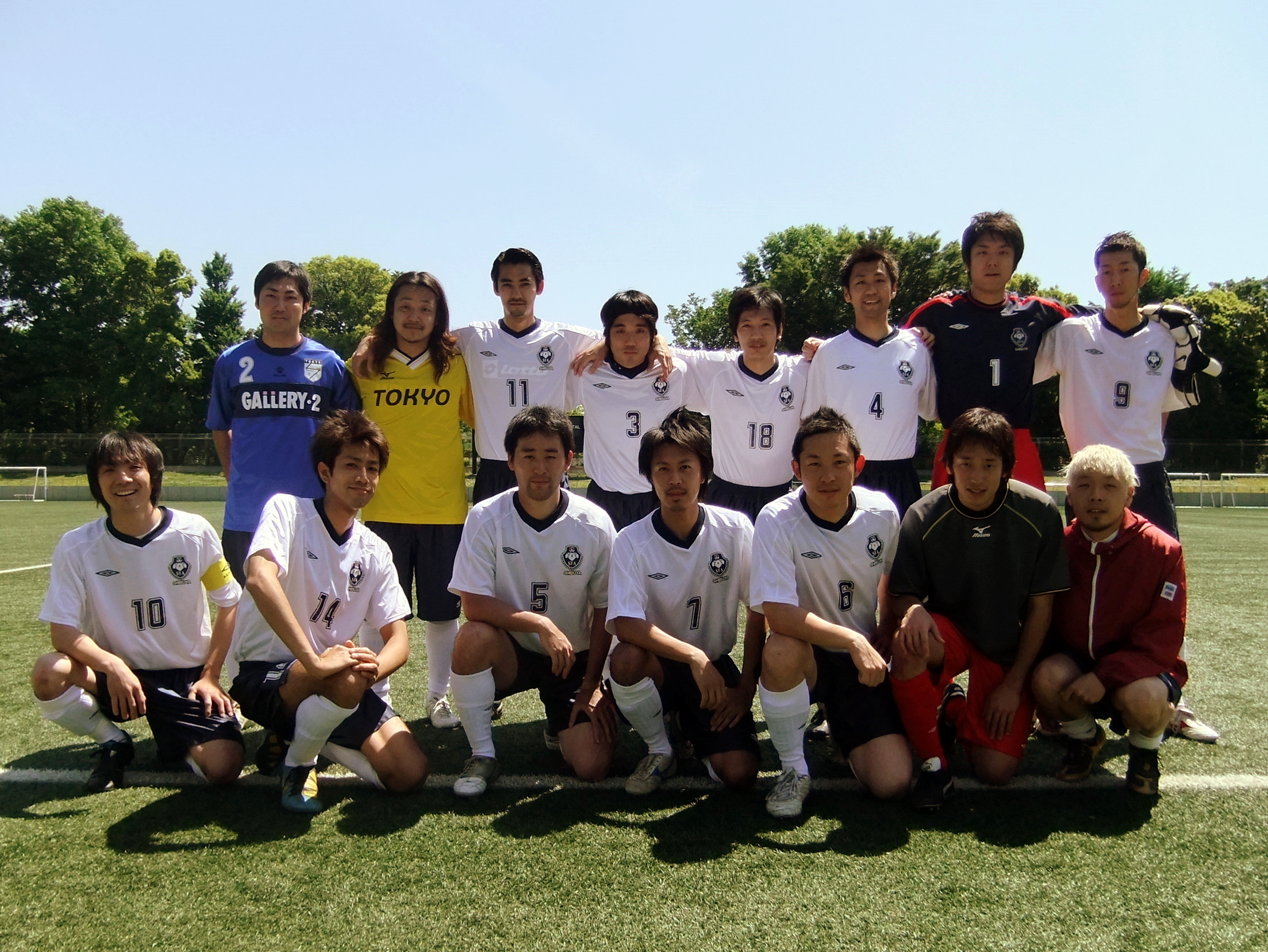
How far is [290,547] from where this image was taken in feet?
11.1

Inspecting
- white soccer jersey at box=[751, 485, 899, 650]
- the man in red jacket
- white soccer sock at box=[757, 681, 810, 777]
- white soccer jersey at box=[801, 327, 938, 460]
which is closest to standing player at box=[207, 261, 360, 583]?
white soccer jersey at box=[751, 485, 899, 650]

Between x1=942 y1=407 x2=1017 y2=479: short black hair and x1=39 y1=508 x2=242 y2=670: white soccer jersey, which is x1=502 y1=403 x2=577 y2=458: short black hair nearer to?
x1=39 y1=508 x2=242 y2=670: white soccer jersey

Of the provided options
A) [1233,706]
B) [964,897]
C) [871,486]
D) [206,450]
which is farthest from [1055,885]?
[206,450]

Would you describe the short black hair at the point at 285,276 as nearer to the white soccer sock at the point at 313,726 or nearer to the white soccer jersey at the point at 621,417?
the white soccer jersey at the point at 621,417

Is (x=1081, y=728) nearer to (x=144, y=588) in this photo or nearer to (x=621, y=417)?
(x=621, y=417)

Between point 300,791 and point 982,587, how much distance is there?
2.79 metres

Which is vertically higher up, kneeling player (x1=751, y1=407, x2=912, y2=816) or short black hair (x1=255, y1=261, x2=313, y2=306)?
short black hair (x1=255, y1=261, x2=313, y2=306)

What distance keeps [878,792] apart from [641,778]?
35.9 inches

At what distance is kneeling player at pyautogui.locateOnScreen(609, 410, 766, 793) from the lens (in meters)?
3.28

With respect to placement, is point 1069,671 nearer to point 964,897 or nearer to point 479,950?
point 964,897

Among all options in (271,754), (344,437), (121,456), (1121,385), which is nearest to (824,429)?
(344,437)

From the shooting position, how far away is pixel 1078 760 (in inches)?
135

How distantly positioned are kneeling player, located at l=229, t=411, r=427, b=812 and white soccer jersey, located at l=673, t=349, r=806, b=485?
2038mm

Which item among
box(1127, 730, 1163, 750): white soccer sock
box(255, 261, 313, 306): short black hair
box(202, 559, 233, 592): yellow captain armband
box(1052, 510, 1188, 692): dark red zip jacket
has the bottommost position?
A: box(1127, 730, 1163, 750): white soccer sock
